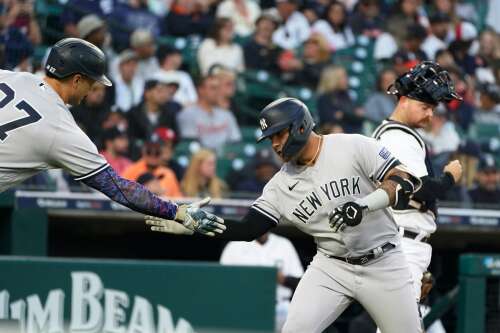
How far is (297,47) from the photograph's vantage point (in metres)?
11.7

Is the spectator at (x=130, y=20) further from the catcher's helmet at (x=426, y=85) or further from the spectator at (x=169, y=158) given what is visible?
the catcher's helmet at (x=426, y=85)

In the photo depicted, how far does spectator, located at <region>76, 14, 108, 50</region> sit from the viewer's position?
1030 cm

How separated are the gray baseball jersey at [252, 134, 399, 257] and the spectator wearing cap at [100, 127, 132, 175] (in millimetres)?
3753

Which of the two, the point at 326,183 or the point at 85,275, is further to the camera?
the point at 85,275

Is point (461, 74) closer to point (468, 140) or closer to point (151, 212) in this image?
point (468, 140)

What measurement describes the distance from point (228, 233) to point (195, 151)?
3980 mm

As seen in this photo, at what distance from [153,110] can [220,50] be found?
1291mm

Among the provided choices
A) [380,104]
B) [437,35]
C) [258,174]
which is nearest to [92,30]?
[258,174]

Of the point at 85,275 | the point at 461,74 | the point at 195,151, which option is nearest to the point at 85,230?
the point at 195,151

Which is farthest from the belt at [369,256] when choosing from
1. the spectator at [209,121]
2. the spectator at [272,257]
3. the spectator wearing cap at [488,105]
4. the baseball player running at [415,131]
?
the spectator wearing cap at [488,105]

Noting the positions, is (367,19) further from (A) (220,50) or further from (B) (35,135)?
(B) (35,135)

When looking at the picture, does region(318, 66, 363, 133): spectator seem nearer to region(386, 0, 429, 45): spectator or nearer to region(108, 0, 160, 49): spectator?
region(386, 0, 429, 45): spectator

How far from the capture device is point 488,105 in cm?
1186

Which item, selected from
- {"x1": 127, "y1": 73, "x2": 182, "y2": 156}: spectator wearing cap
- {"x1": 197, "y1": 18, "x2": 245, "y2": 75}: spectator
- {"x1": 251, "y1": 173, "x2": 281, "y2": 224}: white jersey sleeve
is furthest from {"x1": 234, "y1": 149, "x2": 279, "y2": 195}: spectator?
{"x1": 251, "y1": 173, "x2": 281, "y2": 224}: white jersey sleeve
